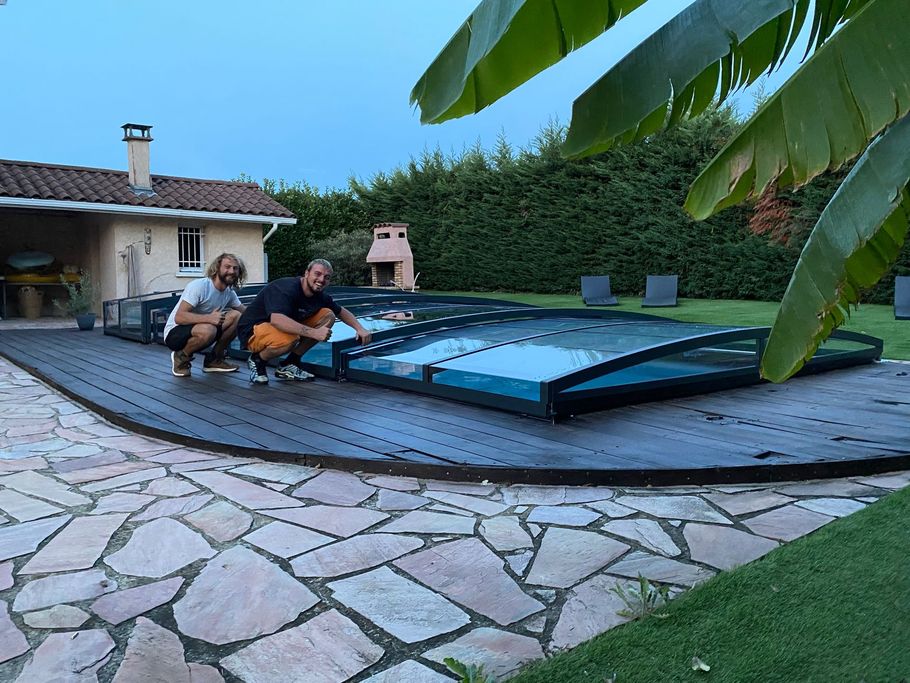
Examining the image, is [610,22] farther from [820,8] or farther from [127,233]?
[127,233]

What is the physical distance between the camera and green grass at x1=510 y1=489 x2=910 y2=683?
2.08m

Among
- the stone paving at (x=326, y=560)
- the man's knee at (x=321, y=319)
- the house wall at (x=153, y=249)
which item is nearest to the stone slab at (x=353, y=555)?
the stone paving at (x=326, y=560)

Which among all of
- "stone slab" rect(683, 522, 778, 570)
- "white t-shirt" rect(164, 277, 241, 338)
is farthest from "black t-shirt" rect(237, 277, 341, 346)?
"stone slab" rect(683, 522, 778, 570)

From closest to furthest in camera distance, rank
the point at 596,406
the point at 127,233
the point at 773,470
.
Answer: the point at 773,470, the point at 596,406, the point at 127,233

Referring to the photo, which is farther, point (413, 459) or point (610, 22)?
point (413, 459)

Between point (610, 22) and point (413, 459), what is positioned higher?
point (610, 22)

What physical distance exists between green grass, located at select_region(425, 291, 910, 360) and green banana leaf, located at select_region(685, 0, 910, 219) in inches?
300

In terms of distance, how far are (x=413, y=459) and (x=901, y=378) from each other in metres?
5.32

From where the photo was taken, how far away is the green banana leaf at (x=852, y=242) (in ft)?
5.98

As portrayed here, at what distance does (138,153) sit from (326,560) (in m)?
15.3

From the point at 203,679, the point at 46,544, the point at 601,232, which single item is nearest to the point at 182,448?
the point at 46,544

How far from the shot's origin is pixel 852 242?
6.04 ft

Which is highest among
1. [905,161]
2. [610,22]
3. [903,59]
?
[610,22]

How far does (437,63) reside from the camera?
7.02 ft
